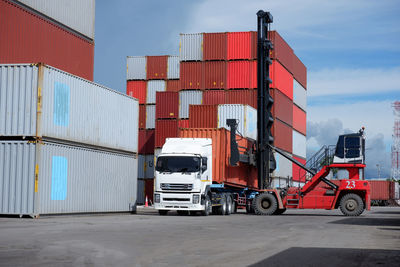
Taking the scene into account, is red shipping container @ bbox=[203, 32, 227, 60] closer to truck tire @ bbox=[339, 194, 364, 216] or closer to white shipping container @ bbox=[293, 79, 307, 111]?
white shipping container @ bbox=[293, 79, 307, 111]

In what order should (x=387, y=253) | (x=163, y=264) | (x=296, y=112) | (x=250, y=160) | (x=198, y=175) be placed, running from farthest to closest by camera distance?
(x=296, y=112)
(x=250, y=160)
(x=198, y=175)
(x=387, y=253)
(x=163, y=264)

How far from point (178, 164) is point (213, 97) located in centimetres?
1918

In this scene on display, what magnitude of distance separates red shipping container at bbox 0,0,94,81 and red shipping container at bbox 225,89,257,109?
16202mm

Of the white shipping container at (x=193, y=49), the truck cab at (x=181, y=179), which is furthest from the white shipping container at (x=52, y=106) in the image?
the white shipping container at (x=193, y=49)

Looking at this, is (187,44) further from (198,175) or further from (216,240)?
(216,240)

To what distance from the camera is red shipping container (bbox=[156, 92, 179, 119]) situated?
4450 centimetres

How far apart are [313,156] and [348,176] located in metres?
2.55

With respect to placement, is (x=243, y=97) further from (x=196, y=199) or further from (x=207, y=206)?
(x=196, y=199)

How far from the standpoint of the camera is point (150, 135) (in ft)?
163

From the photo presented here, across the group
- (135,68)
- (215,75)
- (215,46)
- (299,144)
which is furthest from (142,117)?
(299,144)

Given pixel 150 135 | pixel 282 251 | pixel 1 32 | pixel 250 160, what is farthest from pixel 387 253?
pixel 150 135

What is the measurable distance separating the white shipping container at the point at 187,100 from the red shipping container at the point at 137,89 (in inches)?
342

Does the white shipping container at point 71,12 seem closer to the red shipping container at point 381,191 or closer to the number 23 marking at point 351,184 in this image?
the number 23 marking at point 351,184

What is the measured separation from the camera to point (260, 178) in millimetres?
30625
